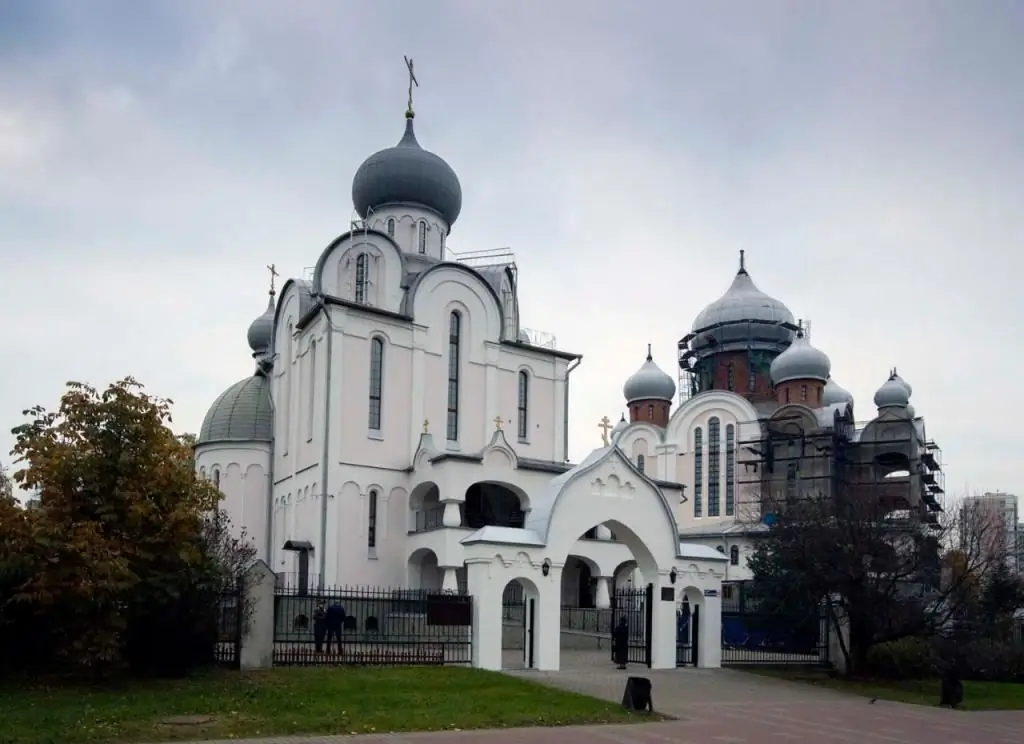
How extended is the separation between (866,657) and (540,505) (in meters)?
7.46

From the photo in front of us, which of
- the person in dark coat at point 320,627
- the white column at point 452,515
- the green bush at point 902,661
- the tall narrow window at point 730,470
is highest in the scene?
the tall narrow window at point 730,470

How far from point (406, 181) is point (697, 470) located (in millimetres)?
22136

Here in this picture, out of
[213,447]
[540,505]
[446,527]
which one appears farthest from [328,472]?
[540,505]

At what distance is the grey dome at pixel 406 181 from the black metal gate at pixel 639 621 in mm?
17800

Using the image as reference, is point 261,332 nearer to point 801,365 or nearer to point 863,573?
point 801,365

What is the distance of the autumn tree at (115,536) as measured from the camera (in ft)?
50.6

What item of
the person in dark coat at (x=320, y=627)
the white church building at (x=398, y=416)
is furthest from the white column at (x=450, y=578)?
the person in dark coat at (x=320, y=627)

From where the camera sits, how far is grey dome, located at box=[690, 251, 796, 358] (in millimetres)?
54875

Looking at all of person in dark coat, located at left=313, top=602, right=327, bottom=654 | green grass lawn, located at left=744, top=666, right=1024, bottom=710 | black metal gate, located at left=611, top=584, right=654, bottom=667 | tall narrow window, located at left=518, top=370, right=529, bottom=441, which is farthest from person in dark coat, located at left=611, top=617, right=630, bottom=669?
tall narrow window, located at left=518, top=370, right=529, bottom=441

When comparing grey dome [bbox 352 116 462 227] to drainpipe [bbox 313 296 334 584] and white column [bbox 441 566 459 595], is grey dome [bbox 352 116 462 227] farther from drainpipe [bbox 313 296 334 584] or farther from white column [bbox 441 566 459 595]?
white column [bbox 441 566 459 595]

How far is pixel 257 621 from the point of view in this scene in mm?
17391

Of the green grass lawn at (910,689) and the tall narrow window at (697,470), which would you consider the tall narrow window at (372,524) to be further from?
the tall narrow window at (697,470)

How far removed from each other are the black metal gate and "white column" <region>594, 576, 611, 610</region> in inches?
355

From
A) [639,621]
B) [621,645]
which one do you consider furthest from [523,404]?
[621,645]
